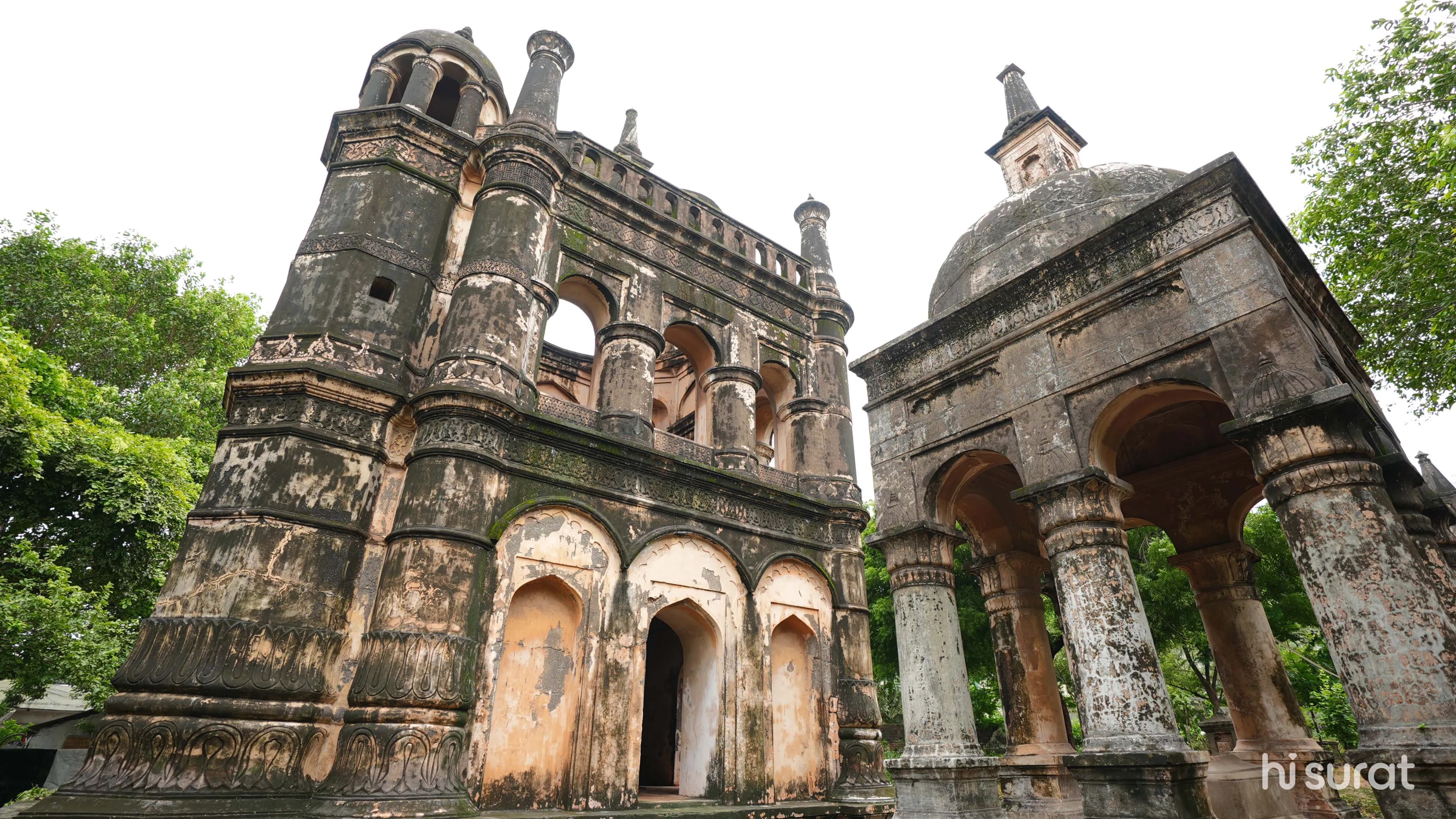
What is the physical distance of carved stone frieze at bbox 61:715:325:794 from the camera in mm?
5551

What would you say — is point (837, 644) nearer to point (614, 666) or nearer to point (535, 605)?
point (614, 666)

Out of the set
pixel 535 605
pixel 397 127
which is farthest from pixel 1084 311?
pixel 397 127

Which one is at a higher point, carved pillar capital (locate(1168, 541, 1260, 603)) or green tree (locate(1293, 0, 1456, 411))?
green tree (locate(1293, 0, 1456, 411))

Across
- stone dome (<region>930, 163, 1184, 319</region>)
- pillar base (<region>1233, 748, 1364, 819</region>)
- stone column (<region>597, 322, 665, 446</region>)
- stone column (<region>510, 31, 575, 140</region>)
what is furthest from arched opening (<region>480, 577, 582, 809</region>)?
pillar base (<region>1233, 748, 1364, 819</region>)

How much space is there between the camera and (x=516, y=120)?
9.87m

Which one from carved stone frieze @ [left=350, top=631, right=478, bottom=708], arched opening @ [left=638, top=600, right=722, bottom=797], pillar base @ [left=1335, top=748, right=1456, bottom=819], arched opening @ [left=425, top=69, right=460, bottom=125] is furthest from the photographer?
arched opening @ [left=425, top=69, right=460, bottom=125]

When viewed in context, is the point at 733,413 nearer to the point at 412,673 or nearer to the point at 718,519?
the point at 718,519

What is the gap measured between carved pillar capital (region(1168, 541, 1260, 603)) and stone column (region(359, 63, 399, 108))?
1270 cm

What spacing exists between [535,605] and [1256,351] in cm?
734

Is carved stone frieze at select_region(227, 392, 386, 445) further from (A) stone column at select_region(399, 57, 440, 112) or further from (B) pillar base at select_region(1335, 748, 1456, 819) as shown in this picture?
(B) pillar base at select_region(1335, 748, 1456, 819)

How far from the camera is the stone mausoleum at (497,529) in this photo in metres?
6.11

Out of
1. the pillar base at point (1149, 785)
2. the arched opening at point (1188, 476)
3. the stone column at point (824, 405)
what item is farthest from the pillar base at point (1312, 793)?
the stone column at point (824, 405)

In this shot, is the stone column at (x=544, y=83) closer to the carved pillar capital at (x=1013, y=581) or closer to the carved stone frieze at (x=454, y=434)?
the carved stone frieze at (x=454, y=434)

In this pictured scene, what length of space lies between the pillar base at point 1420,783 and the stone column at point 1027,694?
341 cm
